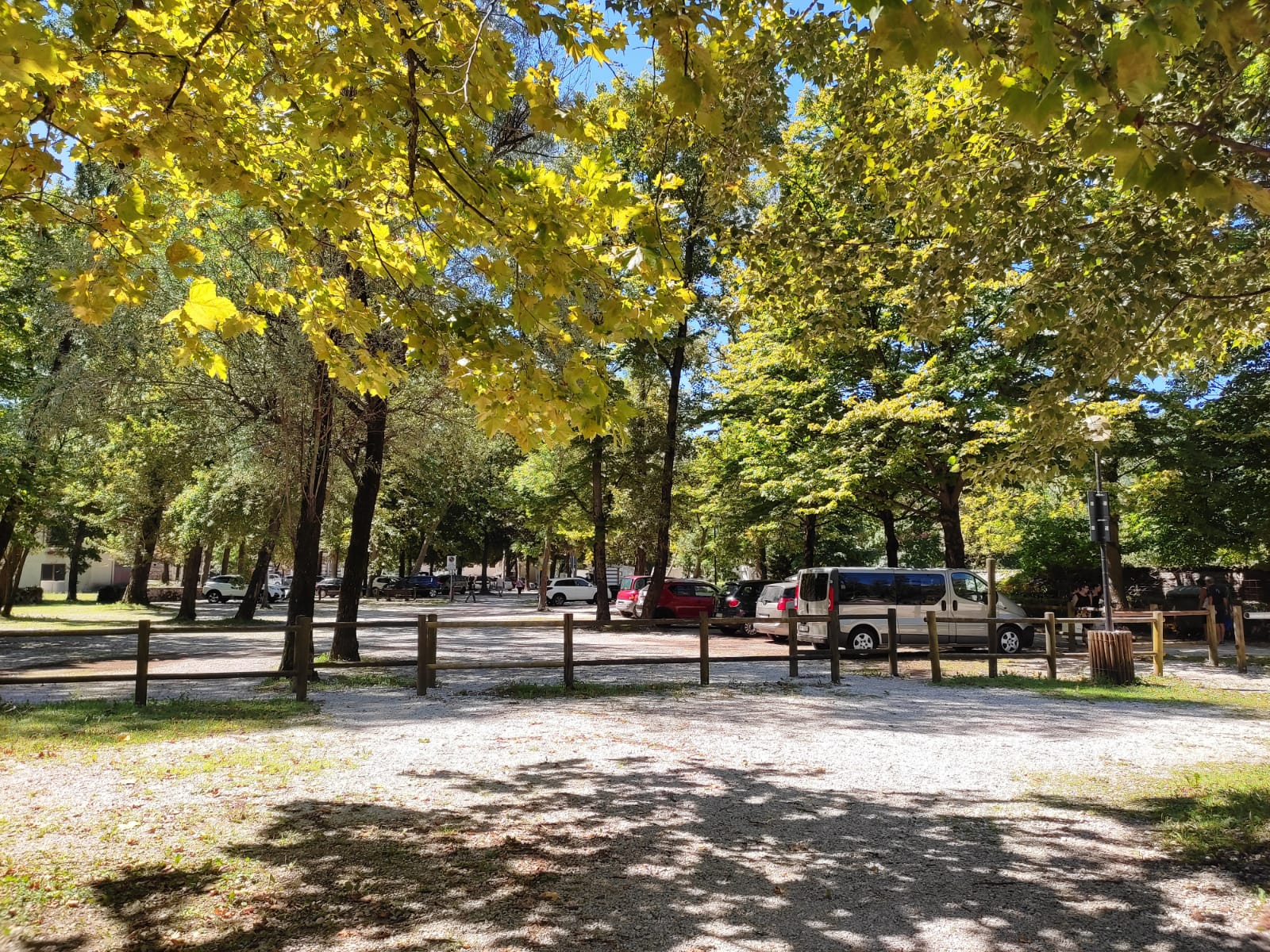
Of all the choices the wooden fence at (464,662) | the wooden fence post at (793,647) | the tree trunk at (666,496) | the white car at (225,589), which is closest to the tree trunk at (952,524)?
the wooden fence at (464,662)

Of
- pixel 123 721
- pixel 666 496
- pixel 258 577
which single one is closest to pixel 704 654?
pixel 123 721

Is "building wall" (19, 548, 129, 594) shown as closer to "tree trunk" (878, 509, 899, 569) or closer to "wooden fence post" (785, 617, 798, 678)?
"tree trunk" (878, 509, 899, 569)

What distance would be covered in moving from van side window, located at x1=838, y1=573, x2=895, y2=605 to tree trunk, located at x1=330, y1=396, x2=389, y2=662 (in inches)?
386

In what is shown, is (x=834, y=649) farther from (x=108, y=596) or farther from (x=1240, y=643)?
(x=108, y=596)

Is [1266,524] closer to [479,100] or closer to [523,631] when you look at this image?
[523,631]

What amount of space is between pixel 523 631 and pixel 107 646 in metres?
10.9

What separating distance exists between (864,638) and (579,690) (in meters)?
8.26

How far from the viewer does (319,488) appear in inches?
516

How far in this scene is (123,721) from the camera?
8594 mm

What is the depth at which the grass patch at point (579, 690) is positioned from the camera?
1100 cm

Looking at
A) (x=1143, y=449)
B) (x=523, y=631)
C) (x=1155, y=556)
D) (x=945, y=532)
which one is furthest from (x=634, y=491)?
(x=1155, y=556)

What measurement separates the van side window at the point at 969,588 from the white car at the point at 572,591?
26689 millimetres

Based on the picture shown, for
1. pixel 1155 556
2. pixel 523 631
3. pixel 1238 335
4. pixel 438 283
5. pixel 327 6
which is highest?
pixel 327 6

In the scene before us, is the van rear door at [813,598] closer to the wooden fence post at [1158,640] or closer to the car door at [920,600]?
the car door at [920,600]
